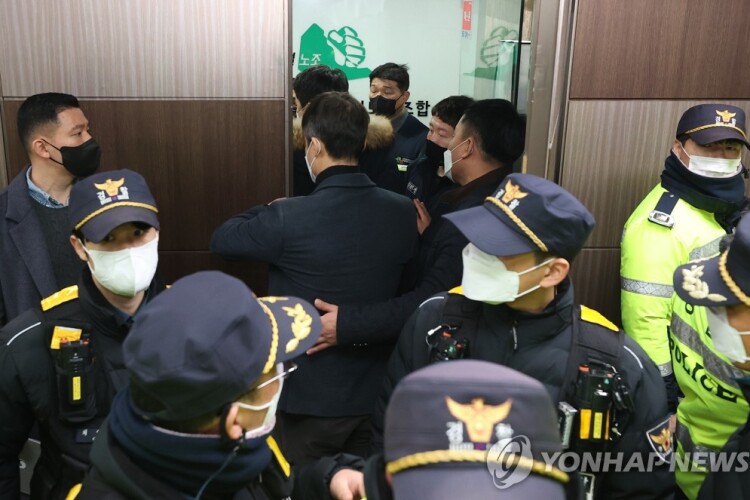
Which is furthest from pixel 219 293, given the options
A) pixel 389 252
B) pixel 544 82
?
pixel 544 82

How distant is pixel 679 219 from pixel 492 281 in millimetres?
1147

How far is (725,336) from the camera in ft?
5.12

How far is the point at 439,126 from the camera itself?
3543 millimetres

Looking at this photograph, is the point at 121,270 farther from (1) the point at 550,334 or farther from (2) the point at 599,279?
(2) the point at 599,279

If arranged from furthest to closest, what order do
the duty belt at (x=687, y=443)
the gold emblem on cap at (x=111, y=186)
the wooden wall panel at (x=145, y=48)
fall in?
the wooden wall panel at (x=145, y=48), the duty belt at (x=687, y=443), the gold emblem on cap at (x=111, y=186)

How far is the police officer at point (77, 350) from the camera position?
5.23 feet

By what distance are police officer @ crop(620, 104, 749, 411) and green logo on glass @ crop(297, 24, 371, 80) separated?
132 inches

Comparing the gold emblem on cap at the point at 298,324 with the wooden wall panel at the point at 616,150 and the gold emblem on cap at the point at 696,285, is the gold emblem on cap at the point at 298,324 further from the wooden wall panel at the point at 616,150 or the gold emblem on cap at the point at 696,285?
the wooden wall panel at the point at 616,150

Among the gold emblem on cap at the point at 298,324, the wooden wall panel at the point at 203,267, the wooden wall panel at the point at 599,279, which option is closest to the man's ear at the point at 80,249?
the gold emblem on cap at the point at 298,324

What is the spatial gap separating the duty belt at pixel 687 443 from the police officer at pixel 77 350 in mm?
1674

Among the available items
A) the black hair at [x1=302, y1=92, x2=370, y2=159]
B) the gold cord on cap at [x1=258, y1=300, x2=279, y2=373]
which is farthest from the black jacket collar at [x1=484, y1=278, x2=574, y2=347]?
the black hair at [x1=302, y1=92, x2=370, y2=159]

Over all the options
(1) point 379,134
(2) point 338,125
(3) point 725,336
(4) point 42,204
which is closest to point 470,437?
(3) point 725,336

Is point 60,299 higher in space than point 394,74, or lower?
lower

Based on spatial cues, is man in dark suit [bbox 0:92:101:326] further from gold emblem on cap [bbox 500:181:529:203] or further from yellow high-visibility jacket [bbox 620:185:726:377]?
yellow high-visibility jacket [bbox 620:185:726:377]
